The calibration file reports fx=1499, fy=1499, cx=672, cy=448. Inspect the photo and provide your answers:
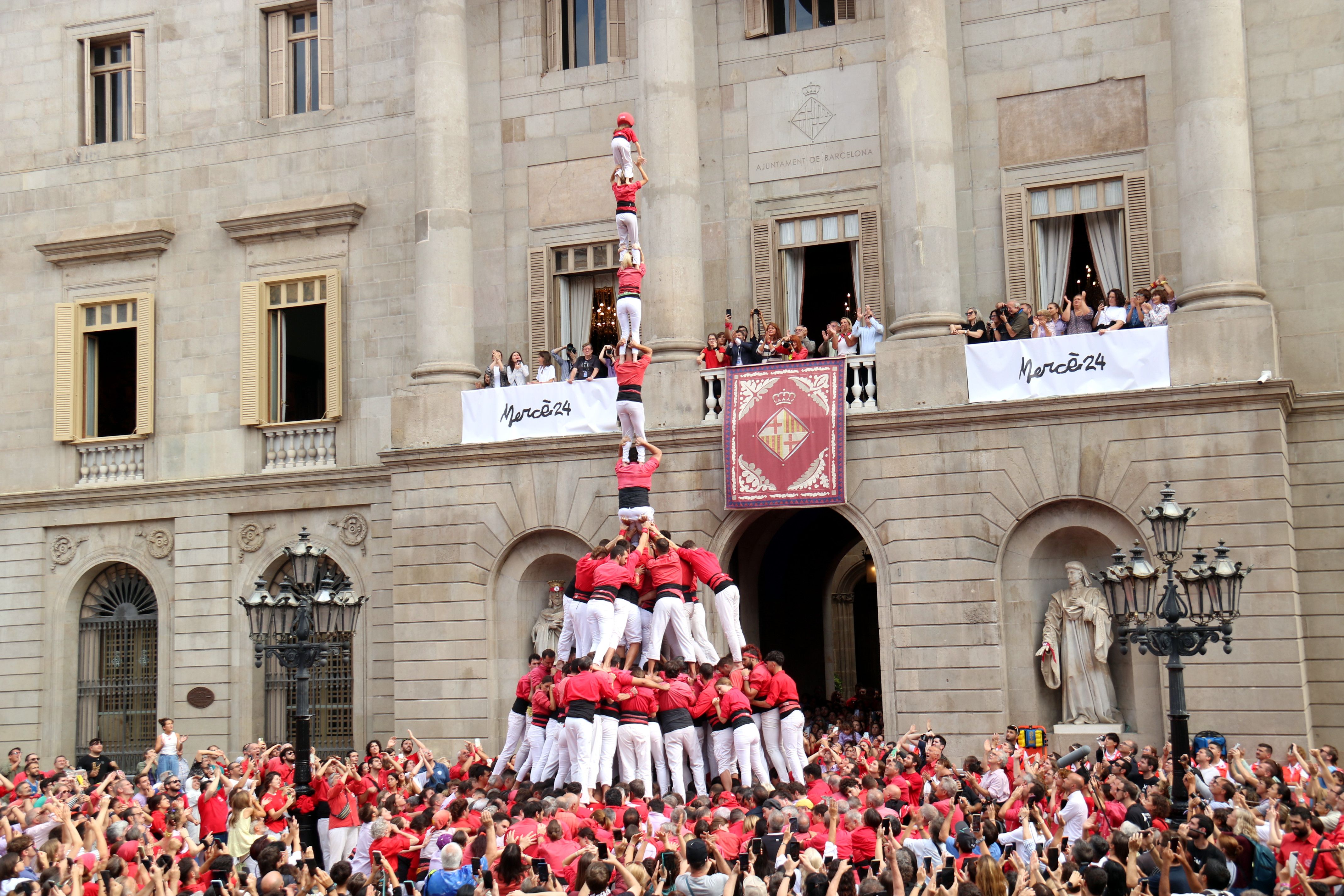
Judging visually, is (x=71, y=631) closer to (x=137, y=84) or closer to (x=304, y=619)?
(x=137, y=84)

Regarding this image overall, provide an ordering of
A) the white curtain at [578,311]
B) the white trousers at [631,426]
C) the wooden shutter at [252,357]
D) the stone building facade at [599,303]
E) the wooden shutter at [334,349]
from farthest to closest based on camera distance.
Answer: the wooden shutter at [252,357], the wooden shutter at [334,349], the white curtain at [578,311], the stone building facade at [599,303], the white trousers at [631,426]

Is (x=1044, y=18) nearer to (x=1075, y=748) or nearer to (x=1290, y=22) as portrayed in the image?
(x=1290, y=22)

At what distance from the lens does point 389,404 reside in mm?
30641

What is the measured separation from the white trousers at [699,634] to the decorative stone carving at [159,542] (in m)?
15.2

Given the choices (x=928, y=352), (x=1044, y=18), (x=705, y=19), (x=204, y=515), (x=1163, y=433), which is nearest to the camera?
(x=1163, y=433)

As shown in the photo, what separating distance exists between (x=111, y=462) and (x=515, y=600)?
10.7m

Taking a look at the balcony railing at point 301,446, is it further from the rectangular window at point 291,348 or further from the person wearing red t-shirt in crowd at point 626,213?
the person wearing red t-shirt in crowd at point 626,213

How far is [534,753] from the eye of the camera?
810 inches

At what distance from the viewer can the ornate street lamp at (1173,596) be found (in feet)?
52.6

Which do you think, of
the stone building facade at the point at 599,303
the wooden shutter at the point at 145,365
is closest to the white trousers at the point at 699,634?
the stone building facade at the point at 599,303

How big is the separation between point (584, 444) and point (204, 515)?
960 centimetres

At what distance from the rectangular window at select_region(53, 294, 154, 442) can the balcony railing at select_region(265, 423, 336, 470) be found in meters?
3.02

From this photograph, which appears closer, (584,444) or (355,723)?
(584,444)

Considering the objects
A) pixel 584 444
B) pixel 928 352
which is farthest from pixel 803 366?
pixel 584 444
